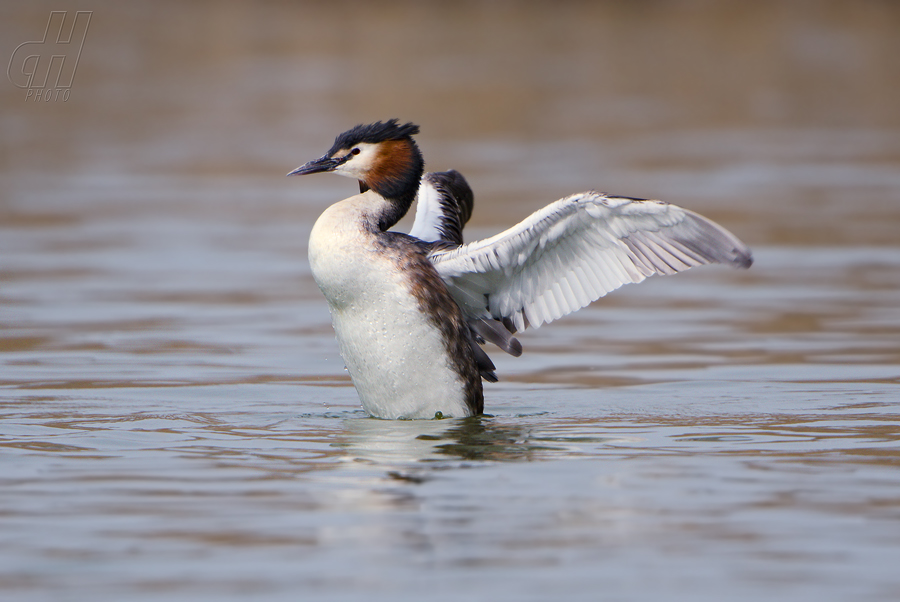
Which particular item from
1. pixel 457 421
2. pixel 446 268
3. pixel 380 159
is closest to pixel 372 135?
pixel 380 159

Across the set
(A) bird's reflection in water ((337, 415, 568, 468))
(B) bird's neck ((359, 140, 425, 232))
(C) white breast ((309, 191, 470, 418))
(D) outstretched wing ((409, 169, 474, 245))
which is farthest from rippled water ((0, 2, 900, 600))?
(B) bird's neck ((359, 140, 425, 232))

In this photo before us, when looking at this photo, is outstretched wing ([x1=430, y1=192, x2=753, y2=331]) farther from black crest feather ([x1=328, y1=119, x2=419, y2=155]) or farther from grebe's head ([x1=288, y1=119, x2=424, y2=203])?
black crest feather ([x1=328, y1=119, x2=419, y2=155])

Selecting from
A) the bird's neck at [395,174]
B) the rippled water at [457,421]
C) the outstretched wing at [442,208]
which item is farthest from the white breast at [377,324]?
the outstretched wing at [442,208]

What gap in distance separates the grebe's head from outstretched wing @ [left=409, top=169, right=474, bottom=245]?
0.64 meters

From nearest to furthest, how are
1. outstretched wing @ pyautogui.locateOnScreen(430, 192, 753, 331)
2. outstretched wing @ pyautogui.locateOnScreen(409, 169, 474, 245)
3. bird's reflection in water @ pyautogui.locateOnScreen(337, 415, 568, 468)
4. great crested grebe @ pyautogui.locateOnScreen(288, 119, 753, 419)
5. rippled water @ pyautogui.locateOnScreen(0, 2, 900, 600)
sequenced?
rippled water @ pyautogui.locateOnScreen(0, 2, 900, 600)
bird's reflection in water @ pyautogui.locateOnScreen(337, 415, 568, 468)
outstretched wing @ pyautogui.locateOnScreen(430, 192, 753, 331)
great crested grebe @ pyautogui.locateOnScreen(288, 119, 753, 419)
outstretched wing @ pyautogui.locateOnScreen(409, 169, 474, 245)

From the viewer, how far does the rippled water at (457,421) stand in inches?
220

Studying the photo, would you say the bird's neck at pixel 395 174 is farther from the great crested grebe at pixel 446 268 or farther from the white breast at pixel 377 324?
the white breast at pixel 377 324

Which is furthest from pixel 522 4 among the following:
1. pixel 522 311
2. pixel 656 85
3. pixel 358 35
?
pixel 522 311

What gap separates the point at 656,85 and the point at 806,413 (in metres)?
23.5

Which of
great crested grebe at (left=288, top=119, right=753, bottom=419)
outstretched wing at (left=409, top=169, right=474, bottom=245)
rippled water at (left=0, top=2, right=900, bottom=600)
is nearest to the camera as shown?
rippled water at (left=0, top=2, right=900, bottom=600)

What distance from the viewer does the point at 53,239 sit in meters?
15.3

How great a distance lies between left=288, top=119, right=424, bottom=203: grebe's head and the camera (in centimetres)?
862

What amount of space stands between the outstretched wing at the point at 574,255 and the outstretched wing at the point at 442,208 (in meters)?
0.64

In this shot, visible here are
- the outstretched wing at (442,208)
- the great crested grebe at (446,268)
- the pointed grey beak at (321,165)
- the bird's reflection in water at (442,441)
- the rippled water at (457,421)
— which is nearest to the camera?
the rippled water at (457,421)
